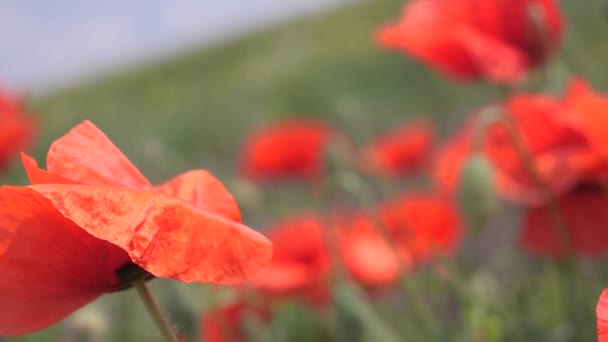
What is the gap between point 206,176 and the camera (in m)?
0.64

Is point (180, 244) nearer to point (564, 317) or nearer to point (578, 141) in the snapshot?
point (578, 141)

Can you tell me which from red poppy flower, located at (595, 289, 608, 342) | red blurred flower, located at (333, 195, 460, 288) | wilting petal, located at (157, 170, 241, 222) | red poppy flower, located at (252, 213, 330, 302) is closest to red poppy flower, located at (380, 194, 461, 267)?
red blurred flower, located at (333, 195, 460, 288)

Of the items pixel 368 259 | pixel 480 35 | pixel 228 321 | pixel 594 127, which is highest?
pixel 480 35

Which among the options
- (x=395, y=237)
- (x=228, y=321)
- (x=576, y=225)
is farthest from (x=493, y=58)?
(x=395, y=237)

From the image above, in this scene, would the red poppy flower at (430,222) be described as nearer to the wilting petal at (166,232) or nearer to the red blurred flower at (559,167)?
the red blurred flower at (559,167)

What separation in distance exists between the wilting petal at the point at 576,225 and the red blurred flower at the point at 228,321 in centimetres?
35

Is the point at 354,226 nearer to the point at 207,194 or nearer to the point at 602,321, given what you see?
the point at 207,194

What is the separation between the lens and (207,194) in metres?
0.63

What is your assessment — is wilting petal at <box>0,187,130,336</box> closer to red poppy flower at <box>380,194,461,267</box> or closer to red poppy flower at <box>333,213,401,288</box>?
red poppy flower at <box>333,213,401,288</box>

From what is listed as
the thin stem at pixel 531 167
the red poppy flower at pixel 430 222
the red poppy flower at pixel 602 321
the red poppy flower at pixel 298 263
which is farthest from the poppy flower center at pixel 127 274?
the red poppy flower at pixel 430 222

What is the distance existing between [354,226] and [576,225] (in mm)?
587

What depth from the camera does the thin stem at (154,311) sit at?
22.4 inches

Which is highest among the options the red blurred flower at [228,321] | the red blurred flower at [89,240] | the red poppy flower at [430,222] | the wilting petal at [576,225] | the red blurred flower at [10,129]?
the red blurred flower at [10,129]

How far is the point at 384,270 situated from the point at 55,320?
93cm
